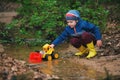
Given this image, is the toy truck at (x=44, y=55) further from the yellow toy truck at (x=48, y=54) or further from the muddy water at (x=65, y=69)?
the muddy water at (x=65, y=69)

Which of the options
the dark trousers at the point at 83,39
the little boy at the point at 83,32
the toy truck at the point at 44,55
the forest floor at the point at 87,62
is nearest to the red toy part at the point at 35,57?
the toy truck at the point at 44,55

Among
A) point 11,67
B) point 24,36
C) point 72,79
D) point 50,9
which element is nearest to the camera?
point 72,79

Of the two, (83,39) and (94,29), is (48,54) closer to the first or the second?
(83,39)

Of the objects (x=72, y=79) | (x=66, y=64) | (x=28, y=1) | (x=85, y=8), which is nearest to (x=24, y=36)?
(x=28, y=1)

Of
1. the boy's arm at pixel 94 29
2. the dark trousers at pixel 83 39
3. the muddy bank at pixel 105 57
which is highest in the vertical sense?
the boy's arm at pixel 94 29

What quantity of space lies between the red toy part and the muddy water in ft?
0.42

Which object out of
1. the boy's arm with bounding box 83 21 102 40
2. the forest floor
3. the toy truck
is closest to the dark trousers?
the boy's arm with bounding box 83 21 102 40

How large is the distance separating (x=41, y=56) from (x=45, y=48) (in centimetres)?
19

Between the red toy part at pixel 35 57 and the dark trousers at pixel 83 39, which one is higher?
the dark trousers at pixel 83 39

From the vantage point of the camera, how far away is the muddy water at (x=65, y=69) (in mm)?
6476

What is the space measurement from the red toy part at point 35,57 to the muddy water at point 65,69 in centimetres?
13

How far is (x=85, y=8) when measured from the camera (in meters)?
10.4

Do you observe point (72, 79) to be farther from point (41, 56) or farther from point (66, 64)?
point (41, 56)

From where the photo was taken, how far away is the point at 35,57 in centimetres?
803
